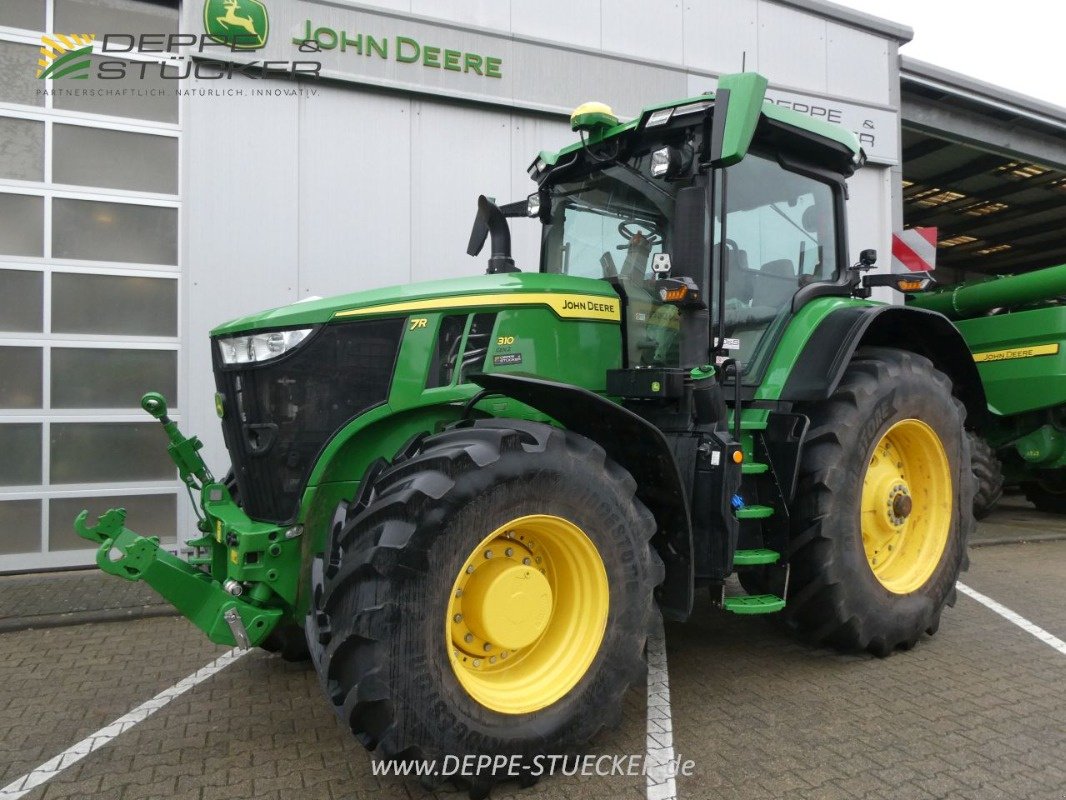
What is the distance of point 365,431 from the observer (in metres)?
3.09

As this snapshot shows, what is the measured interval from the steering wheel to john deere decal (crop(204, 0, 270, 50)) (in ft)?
13.7

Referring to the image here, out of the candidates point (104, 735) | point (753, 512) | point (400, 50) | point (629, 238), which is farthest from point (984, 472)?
point (104, 735)

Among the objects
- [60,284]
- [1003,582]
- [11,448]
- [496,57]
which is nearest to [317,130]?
[496,57]

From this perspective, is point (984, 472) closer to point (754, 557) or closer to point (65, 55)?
point (754, 557)

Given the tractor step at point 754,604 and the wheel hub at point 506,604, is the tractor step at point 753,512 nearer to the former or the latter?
the tractor step at point 754,604

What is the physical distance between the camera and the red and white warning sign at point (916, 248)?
22.9ft

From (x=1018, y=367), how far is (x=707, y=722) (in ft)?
21.7

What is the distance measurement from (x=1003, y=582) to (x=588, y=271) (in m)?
4.19

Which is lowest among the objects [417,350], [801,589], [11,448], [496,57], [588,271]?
[801,589]

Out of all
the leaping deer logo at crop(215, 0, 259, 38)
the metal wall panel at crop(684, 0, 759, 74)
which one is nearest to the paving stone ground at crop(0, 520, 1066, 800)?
the leaping deer logo at crop(215, 0, 259, 38)

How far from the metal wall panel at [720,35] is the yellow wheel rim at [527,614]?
6662 millimetres

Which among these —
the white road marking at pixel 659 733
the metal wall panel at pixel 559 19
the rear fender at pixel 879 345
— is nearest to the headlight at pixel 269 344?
the white road marking at pixel 659 733

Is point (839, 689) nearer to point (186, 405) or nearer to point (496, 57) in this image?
point (186, 405)

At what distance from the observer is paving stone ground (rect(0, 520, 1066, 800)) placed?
270 cm
